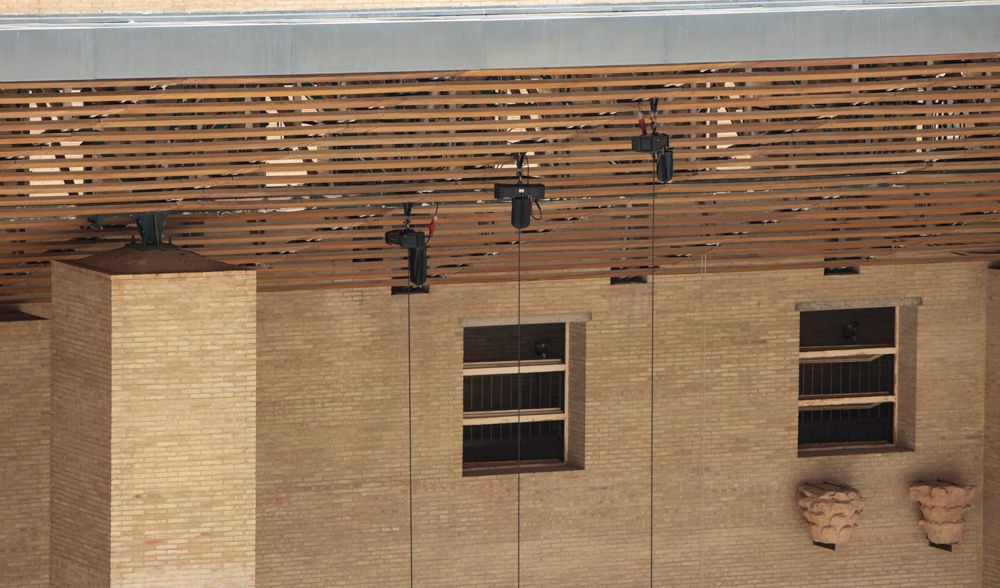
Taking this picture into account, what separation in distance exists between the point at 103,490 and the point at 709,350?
6.38 meters

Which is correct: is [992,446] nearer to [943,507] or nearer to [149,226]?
[943,507]

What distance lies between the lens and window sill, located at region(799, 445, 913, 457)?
58.1ft

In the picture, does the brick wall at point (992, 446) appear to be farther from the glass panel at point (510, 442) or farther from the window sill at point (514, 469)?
the glass panel at point (510, 442)

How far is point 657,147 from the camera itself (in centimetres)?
1202

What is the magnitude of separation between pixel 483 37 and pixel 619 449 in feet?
22.4

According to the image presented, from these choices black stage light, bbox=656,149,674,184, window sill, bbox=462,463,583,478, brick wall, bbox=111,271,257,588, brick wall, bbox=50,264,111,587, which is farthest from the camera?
window sill, bbox=462,463,583,478

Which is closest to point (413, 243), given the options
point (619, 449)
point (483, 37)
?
point (483, 37)

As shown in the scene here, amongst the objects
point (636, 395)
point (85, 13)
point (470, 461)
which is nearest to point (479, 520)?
point (470, 461)

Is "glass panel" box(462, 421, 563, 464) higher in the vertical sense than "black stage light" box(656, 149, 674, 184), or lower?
lower

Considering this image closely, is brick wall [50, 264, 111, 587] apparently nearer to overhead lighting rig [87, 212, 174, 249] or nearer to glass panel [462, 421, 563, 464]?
overhead lighting rig [87, 212, 174, 249]

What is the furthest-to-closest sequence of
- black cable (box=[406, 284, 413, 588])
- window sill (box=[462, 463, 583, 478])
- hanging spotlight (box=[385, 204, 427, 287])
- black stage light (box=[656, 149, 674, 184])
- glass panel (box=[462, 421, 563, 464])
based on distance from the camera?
glass panel (box=[462, 421, 563, 464])
window sill (box=[462, 463, 583, 478])
black cable (box=[406, 284, 413, 588])
hanging spotlight (box=[385, 204, 427, 287])
black stage light (box=[656, 149, 674, 184])

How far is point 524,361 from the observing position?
57.0 feet

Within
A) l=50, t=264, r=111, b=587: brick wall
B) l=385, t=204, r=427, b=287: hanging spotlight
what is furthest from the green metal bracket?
l=385, t=204, r=427, b=287: hanging spotlight

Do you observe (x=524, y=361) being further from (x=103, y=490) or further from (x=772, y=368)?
(x=103, y=490)
